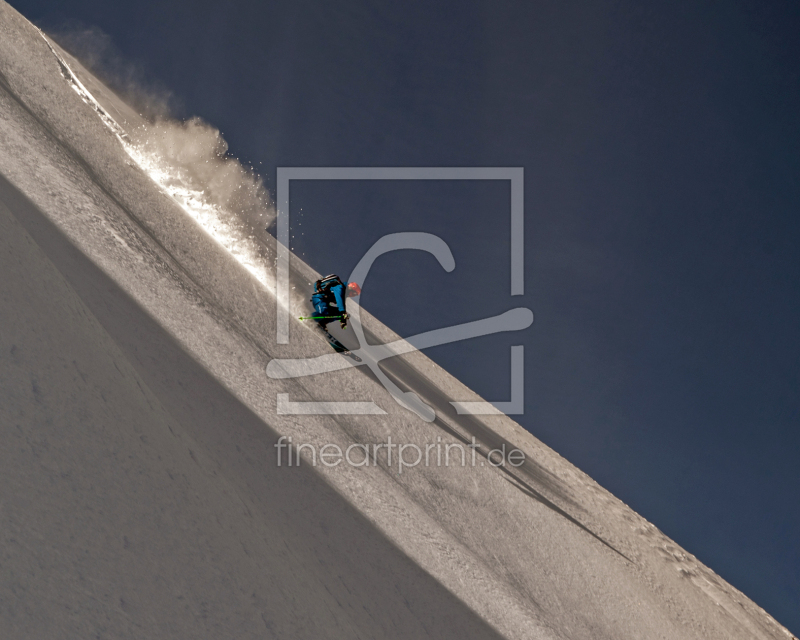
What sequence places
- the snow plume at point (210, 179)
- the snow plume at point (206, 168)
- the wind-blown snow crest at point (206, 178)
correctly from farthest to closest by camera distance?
the snow plume at point (206, 168) → the snow plume at point (210, 179) → the wind-blown snow crest at point (206, 178)

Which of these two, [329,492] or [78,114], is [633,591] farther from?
[78,114]

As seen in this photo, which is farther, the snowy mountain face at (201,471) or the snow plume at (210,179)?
the snow plume at (210,179)

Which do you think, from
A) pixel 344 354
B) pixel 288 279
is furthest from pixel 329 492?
pixel 288 279

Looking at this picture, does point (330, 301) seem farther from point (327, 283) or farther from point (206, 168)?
point (206, 168)

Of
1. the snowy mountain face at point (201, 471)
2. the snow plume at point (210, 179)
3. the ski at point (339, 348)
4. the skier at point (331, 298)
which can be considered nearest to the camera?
the snowy mountain face at point (201, 471)

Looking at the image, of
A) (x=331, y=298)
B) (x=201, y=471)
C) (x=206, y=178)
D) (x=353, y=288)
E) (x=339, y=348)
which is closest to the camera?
(x=201, y=471)
